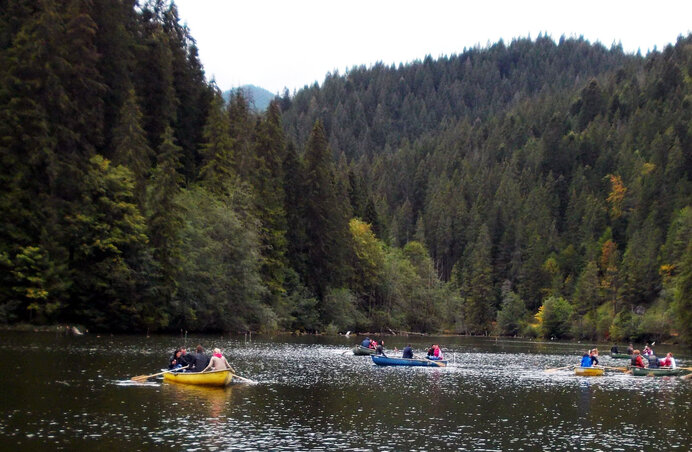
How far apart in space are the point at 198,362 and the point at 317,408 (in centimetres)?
1038

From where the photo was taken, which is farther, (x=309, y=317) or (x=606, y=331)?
(x=606, y=331)

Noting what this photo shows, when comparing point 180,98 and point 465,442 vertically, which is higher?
point 180,98

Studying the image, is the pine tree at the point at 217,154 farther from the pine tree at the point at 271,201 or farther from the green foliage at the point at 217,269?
the pine tree at the point at 271,201

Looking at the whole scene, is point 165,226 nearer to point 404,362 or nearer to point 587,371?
point 404,362

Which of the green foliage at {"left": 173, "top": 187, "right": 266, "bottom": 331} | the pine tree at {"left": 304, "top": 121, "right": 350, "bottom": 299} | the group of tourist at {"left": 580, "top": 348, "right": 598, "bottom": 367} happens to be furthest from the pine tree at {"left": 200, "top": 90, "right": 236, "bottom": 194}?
the group of tourist at {"left": 580, "top": 348, "right": 598, "bottom": 367}

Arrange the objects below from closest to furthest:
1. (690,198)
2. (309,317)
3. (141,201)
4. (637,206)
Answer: (141,201) → (309,317) → (690,198) → (637,206)

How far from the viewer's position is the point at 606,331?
142m

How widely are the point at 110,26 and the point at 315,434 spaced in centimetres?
7267

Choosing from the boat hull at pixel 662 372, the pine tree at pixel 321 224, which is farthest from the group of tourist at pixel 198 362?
the pine tree at pixel 321 224

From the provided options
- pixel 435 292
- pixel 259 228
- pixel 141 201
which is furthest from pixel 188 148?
pixel 435 292

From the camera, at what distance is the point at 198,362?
4175 centimetres

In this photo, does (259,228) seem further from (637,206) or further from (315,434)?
(637,206)

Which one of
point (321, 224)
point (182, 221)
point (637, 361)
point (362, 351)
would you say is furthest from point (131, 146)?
point (637, 361)

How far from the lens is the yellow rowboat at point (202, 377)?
40.3m
